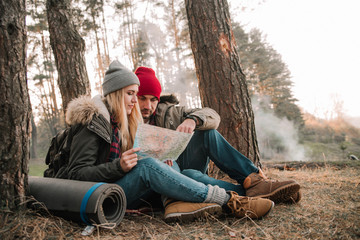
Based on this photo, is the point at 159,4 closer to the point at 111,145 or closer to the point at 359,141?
the point at 111,145

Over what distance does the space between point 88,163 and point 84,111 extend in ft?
1.31

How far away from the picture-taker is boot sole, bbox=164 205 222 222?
1744 millimetres

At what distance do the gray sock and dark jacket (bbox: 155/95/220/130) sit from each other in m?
0.69

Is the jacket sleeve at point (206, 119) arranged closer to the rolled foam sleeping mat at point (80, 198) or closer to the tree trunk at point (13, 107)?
the rolled foam sleeping mat at point (80, 198)

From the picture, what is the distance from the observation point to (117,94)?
213 cm

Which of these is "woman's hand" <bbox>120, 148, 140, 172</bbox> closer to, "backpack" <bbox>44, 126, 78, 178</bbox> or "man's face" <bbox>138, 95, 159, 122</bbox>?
"backpack" <bbox>44, 126, 78, 178</bbox>

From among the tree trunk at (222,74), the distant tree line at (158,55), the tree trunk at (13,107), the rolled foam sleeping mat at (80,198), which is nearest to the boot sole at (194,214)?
the rolled foam sleeping mat at (80,198)

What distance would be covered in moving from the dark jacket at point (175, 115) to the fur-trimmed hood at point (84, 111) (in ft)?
2.34

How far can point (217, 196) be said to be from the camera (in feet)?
5.87

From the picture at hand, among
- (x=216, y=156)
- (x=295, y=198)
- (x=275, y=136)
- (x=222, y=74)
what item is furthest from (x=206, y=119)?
(x=275, y=136)

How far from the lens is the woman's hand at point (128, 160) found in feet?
5.62

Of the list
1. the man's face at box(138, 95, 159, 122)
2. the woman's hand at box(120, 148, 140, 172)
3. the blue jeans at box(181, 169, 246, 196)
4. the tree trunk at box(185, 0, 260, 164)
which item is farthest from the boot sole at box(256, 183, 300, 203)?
the man's face at box(138, 95, 159, 122)

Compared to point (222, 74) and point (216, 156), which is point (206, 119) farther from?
point (222, 74)

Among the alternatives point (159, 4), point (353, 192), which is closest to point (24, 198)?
point (353, 192)
